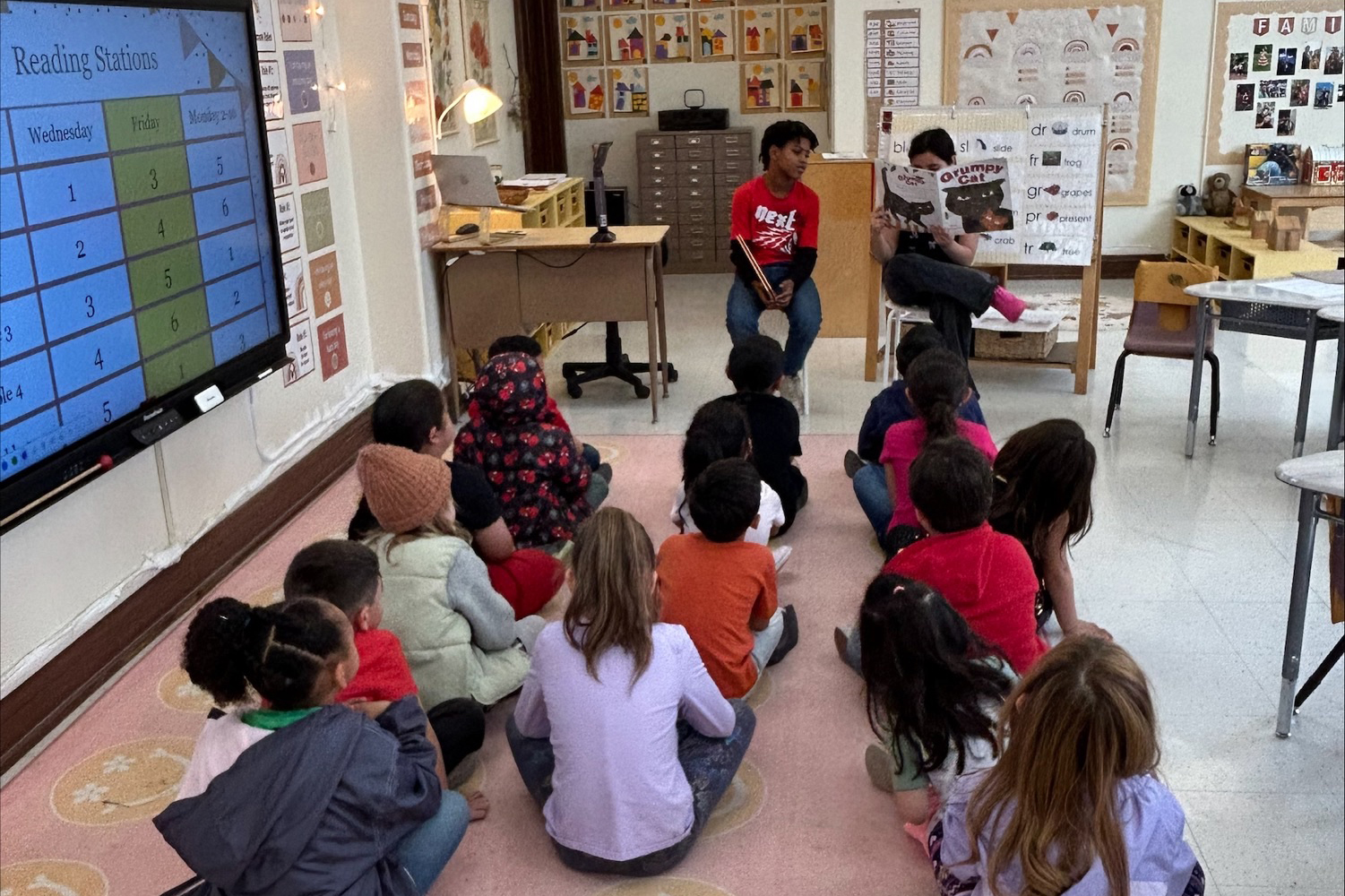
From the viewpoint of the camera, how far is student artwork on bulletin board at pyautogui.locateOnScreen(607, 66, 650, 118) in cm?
901

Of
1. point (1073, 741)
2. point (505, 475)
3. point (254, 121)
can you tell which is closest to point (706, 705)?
Result: point (1073, 741)

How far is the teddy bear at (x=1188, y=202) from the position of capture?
7.82 meters

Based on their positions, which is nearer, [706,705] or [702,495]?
[706,705]

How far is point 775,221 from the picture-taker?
5.41 metres

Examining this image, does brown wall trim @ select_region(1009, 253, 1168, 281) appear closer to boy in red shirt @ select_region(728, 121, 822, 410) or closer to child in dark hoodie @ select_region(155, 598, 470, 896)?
boy in red shirt @ select_region(728, 121, 822, 410)

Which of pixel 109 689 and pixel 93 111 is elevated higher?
pixel 93 111

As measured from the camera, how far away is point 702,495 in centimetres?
282

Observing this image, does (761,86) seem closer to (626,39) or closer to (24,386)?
(626,39)

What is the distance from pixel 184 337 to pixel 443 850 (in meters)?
1.93

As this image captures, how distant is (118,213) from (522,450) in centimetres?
125

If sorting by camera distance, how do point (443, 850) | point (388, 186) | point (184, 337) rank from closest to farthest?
1. point (443, 850)
2. point (184, 337)
3. point (388, 186)

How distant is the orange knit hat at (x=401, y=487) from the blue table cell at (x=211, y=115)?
58.0 inches

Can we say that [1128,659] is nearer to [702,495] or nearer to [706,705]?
[706,705]

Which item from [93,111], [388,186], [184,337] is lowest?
[184,337]
